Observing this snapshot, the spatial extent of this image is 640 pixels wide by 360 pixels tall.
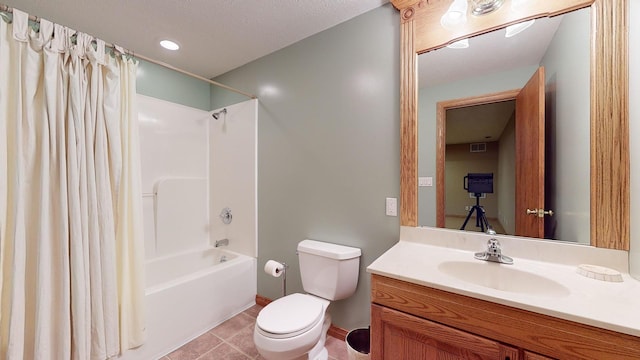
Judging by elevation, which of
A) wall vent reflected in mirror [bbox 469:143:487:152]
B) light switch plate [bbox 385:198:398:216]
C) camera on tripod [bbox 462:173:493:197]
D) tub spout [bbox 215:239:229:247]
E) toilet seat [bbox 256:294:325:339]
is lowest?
toilet seat [bbox 256:294:325:339]

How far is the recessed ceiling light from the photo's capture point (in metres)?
2.02

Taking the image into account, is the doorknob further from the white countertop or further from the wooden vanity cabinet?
the wooden vanity cabinet

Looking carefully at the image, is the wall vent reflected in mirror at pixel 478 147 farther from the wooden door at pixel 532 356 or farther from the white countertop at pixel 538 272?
the wooden door at pixel 532 356

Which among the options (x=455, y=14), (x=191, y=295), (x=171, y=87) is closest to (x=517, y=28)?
(x=455, y=14)

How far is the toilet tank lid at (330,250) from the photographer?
163cm

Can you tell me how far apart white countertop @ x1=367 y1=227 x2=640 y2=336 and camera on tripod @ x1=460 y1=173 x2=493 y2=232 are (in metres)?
0.07

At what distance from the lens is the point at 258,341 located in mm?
1306

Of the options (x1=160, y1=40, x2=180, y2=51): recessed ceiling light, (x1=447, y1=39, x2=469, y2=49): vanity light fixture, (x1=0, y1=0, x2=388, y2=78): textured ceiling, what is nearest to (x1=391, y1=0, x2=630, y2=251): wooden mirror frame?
(x1=447, y1=39, x2=469, y2=49): vanity light fixture

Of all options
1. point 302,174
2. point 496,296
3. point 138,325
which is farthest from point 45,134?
point 496,296

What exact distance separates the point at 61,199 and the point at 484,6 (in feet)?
7.96

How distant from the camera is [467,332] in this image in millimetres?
875

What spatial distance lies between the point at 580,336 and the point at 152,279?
111 inches

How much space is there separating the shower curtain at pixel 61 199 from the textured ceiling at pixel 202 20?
450mm

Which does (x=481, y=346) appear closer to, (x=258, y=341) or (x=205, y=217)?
(x=258, y=341)
